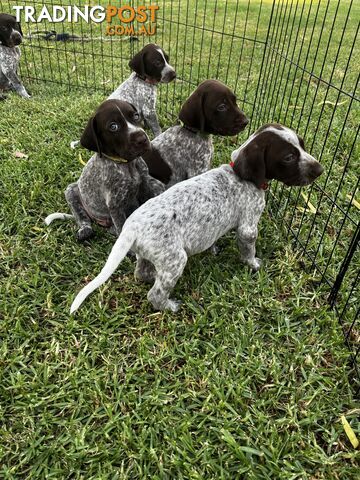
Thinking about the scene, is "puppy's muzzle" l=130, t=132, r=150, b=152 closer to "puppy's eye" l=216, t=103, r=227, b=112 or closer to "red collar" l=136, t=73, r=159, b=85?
"puppy's eye" l=216, t=103, r=227, b=112

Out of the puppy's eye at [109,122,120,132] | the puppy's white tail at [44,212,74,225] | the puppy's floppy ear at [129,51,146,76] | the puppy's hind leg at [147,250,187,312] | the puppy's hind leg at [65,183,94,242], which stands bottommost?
the puppy's white tail at [44,212,74,225]

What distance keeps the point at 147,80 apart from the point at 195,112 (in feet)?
6.18

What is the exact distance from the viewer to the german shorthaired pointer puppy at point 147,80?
516cm

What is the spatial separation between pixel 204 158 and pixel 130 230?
1.58 meters

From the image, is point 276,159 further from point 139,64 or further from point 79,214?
point 139,64

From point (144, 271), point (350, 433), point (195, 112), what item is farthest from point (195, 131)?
point (350, 433)

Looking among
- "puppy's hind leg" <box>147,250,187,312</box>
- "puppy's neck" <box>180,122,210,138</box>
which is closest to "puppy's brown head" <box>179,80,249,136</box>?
"puppy's neck" <box>180,122,210,138</box>

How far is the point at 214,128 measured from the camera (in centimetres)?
382

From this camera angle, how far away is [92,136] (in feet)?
11.0

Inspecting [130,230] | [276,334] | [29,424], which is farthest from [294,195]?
[29,424]

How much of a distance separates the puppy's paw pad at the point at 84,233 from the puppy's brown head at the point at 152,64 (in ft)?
7.84

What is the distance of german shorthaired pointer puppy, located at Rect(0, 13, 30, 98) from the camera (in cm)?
653

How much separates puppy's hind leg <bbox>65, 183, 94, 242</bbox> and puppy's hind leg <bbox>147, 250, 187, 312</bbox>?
3.40 feet

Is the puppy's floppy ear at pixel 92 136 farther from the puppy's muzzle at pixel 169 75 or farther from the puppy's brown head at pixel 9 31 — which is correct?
the puppy's brown head at pixel 9 31
